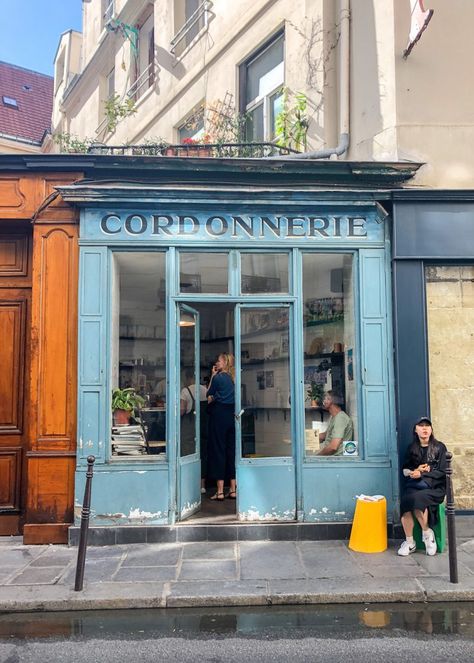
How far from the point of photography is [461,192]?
24.5 feet

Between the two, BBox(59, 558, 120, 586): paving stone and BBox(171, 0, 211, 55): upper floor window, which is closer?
BBox(59, 558, 120, 586): paving stone

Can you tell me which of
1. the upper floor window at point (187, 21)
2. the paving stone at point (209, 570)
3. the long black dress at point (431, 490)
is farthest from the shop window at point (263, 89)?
the paving stone at point (209, 570)

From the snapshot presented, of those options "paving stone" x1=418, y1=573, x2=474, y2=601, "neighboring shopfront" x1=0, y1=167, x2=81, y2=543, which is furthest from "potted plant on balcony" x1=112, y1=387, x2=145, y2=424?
"paving stone" x1=418, y1=573, x2=474, y2=601

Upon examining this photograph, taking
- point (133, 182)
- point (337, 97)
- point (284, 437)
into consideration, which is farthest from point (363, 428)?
point (337, 97)

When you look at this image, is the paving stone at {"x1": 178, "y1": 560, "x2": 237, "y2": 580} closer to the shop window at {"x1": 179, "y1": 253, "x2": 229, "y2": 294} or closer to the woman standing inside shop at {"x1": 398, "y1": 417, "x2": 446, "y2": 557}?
the woman standing inside shop at {"x1": 398, "y1": 417, "x2": 446, "y2": 557}

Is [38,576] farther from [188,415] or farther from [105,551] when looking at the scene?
[188,415]

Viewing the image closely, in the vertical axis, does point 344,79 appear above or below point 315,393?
above

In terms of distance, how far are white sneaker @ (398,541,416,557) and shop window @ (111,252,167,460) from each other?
304 cm

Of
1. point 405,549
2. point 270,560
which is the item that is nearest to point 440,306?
point 405,549

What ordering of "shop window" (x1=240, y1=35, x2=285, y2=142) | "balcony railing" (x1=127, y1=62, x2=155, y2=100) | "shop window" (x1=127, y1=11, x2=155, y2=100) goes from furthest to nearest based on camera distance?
"shop window" (x1=127, y1=11, x2=155, y2=100) → "balcony railing" (x1=127, y1=62, x2=155, y2=100) → "shop window" (x1=240, y1=35, x2=285, y2=142)

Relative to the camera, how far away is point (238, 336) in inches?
302

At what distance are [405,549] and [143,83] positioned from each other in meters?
11.7

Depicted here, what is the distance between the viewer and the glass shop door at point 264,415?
733 centimetres

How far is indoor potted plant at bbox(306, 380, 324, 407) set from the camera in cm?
771
